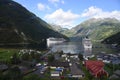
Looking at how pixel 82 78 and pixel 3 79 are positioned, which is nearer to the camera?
pixel 3 79

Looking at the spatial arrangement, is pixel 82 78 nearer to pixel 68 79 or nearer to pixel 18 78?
pixel 68 79

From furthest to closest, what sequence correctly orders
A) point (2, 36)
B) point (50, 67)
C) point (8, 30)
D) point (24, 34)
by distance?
1. point (24, 34)
2. point (8, 30)
3. point (2, 36)
4. point (50, 67)

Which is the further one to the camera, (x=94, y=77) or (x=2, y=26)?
(x=2, y=26)

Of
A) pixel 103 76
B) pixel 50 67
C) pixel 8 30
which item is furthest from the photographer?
pixel 8 30

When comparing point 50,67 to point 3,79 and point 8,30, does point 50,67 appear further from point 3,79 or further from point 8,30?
point 8,30

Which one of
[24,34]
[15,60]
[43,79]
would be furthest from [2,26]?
[43,79]

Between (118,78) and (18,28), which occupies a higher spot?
(18,28)

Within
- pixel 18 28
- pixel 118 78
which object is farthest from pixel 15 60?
pixel 18 28

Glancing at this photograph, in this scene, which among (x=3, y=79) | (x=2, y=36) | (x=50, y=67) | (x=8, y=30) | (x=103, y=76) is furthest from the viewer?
(x=8, y=30)

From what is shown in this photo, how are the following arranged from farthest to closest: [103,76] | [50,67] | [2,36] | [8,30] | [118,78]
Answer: [8,30] → [2,36] → [50,67] → [103,76] → [118,78]
